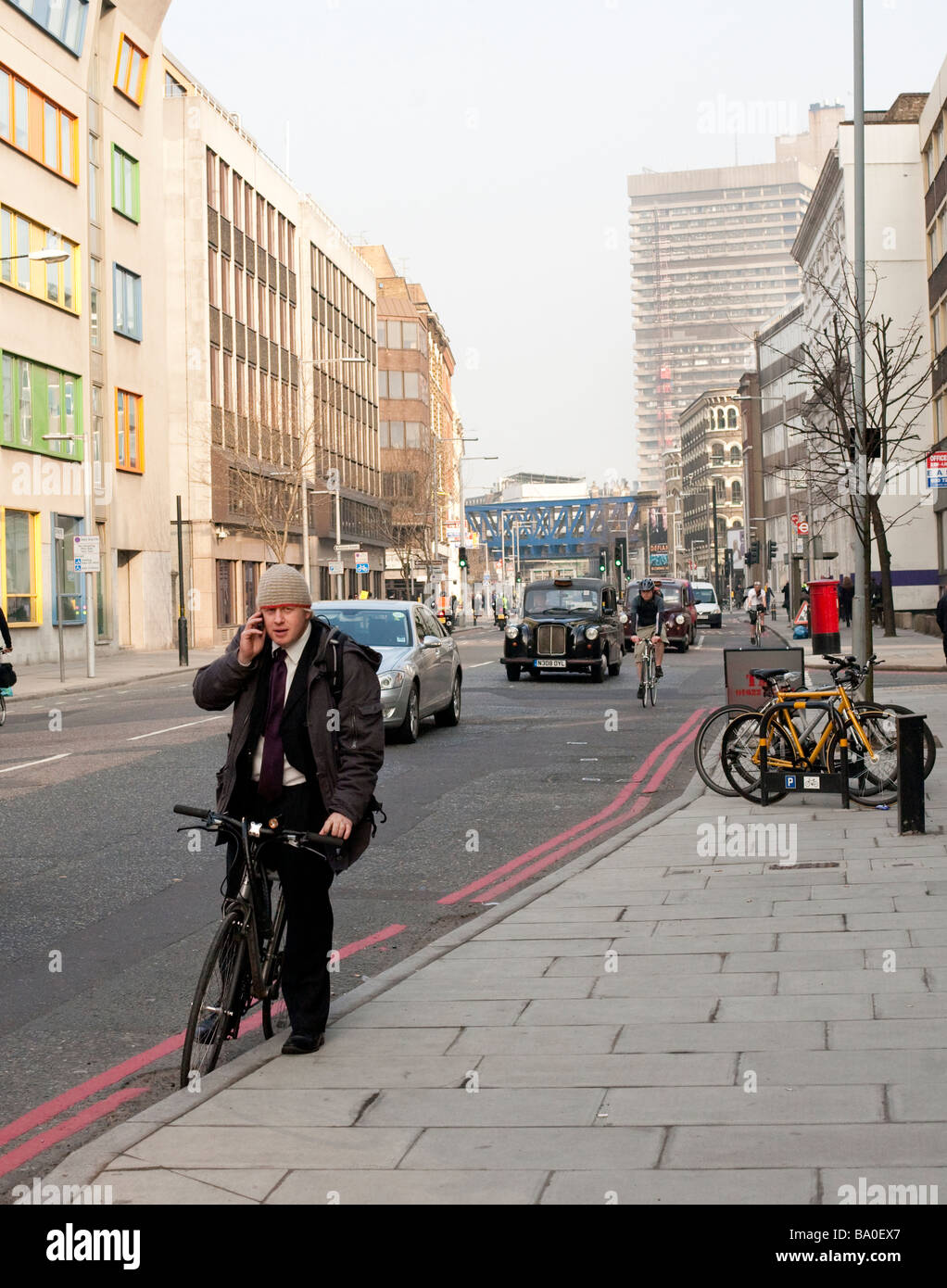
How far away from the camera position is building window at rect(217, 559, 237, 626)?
194ft

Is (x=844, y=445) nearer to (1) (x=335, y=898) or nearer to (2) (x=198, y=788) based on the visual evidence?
(2) (x=198, y=788)

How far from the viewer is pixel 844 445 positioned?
58.7 ft

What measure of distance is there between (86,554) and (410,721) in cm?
1877

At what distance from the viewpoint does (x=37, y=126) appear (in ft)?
140

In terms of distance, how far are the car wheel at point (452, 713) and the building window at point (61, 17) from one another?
28.2 meters

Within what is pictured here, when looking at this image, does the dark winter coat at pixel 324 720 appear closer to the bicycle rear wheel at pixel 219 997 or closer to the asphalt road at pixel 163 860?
the bicycle rear wheel at pixel 219 997

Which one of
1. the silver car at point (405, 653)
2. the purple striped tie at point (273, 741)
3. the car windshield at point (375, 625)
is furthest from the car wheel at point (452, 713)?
the purple striped tie at point (273, 741)

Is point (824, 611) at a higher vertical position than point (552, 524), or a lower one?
lower

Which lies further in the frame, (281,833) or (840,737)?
(840,737)

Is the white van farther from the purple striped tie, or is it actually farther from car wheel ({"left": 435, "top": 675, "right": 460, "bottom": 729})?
the purple striped tie

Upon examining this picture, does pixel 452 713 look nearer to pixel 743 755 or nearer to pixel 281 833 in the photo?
pixel 743 755

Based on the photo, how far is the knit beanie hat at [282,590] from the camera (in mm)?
5668

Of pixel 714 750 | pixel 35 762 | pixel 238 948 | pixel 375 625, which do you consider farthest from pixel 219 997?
pixel 375 625

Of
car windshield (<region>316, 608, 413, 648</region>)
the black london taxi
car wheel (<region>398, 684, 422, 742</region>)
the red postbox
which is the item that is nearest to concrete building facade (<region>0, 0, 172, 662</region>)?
the black london taxi
